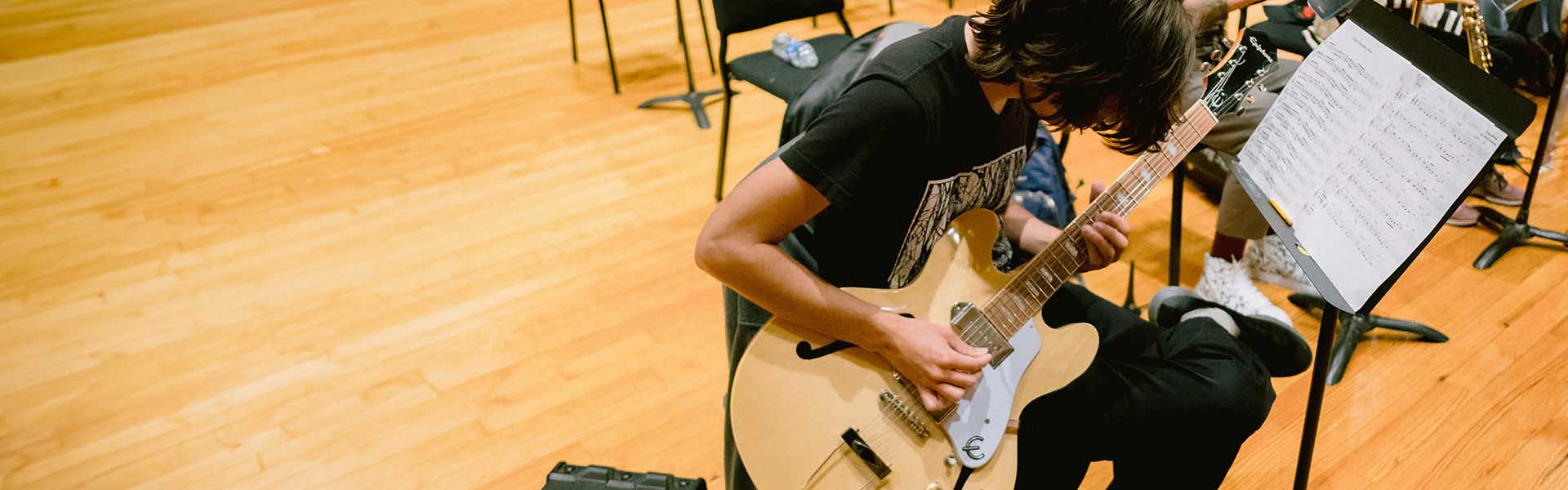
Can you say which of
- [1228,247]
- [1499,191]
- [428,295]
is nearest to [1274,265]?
[1228,247]

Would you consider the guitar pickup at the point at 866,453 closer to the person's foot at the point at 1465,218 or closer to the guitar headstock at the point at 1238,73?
the guitar headstock at the point at 1238,73

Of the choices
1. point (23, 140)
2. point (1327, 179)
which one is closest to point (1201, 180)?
point (1327, 179)

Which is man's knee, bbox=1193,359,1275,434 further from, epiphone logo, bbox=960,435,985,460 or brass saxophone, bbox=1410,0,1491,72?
brass saxophone, bbox=1410,0,1491,72

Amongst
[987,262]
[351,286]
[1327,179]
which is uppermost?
[1327,179]

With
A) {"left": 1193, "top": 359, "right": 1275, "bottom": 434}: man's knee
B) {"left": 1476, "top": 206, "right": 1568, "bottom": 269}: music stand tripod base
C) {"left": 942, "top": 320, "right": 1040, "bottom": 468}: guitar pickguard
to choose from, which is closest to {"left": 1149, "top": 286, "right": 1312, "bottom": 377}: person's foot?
{"left": 1193, "top": 359, "right": 1275, "bottom": 434}: man's knee

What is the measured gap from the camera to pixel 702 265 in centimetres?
121

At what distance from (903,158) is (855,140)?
0.08 metres

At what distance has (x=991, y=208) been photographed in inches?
57.1

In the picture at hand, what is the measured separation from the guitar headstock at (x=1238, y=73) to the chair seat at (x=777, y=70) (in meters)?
1.11

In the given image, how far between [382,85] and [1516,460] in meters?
3.61

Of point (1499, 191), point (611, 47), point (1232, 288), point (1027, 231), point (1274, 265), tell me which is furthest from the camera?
point (611, 47)

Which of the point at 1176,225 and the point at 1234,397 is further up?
the point at 1234,397

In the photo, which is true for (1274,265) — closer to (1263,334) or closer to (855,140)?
(1263,334)

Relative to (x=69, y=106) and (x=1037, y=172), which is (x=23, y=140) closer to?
(x=69, y=106)
